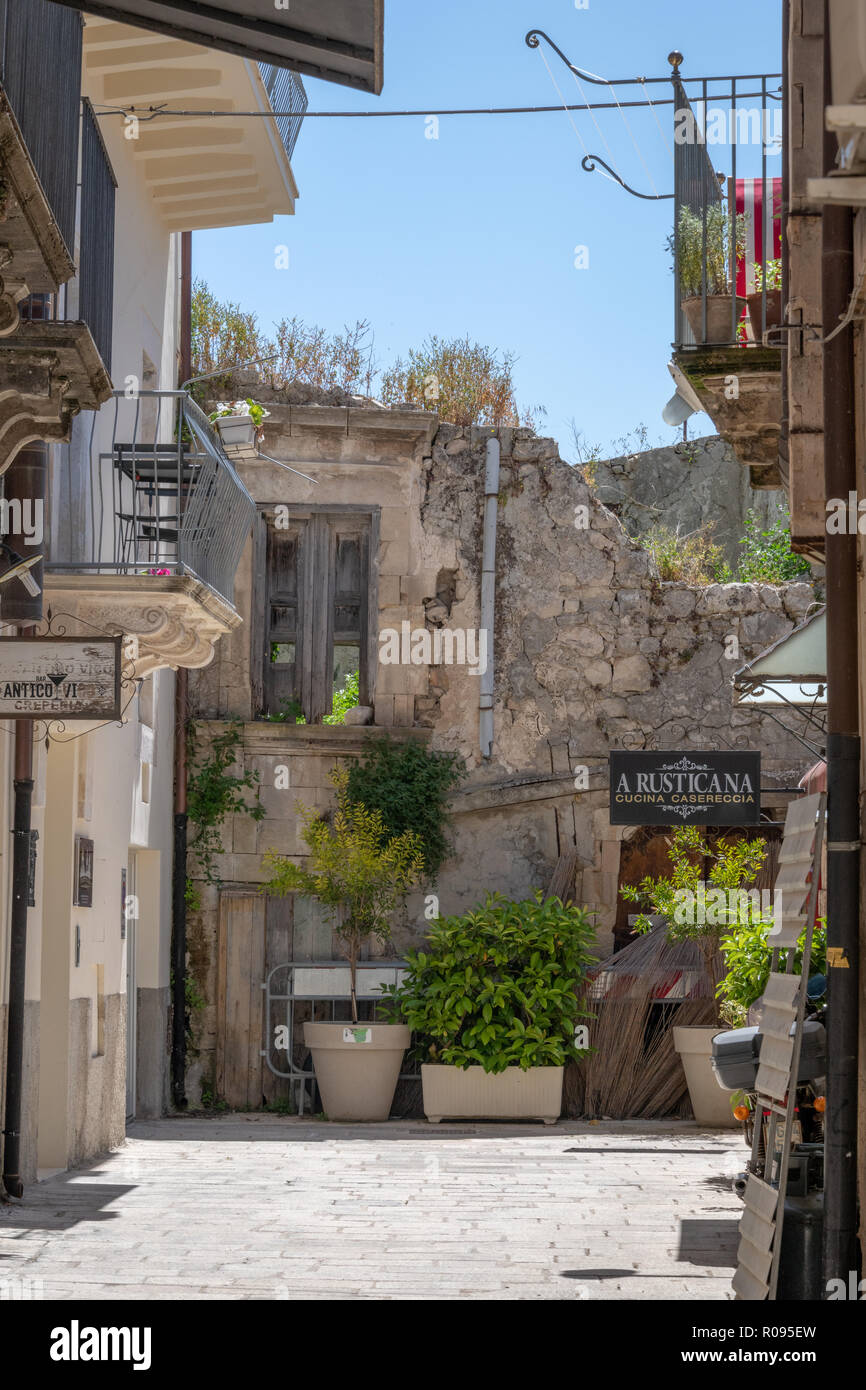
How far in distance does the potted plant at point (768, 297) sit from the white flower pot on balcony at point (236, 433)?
512cm

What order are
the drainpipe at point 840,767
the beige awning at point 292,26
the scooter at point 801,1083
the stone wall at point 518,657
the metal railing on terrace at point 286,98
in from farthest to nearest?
the stone wall at point 518,657
the metal railing on terrace at point 286,98
the scooter at point 801,1083
the drainpipe at point 840,767
the beige awning at point 292,26

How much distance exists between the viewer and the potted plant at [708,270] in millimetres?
9086

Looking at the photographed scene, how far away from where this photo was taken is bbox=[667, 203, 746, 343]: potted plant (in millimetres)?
9086

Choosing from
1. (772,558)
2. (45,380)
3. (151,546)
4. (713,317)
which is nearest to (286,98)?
(151,546)

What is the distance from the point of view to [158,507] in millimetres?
10555

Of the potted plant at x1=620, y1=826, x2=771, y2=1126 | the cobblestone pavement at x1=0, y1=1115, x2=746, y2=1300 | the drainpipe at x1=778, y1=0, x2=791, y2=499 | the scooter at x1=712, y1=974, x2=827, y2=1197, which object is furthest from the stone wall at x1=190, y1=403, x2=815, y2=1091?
the drainpipe at x1=778, y1=0, x2=791, y2=499

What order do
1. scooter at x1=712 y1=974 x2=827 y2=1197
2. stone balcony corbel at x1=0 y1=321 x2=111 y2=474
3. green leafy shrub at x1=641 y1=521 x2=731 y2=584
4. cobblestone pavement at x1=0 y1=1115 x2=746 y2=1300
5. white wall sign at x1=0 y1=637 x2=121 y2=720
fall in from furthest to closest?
green leafy shrub at x1=641 y1=521 x2=731 y2=584
white wall sign at x1=0 y1=637 x2=121 y2=720
stone balcony corbel at x1=0 y1=321 x2=111 y2=474
cobblestone pavement at x1=0 y1=1115 x2=746 y2=1300
scooter at x1=712 y1=974 x2=827 y2=1197

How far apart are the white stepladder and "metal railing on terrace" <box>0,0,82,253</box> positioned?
3.51 metres

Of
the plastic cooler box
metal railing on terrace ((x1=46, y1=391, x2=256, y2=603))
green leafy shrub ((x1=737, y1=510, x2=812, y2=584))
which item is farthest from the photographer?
green leafy shrub ((x1=737, y1=510, x2=812, y2=584))

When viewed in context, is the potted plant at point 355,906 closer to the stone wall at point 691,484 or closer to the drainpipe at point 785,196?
the drainpipe at point 785,196

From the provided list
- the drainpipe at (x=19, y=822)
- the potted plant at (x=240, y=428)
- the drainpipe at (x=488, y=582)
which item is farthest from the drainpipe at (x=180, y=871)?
the drainpipe at (x=19, y=822)

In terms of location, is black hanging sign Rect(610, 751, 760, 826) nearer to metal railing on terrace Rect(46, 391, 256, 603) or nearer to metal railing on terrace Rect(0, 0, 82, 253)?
metal railing on terrace Rect(46, 391, 256, 603)

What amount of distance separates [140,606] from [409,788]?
19.1 feet
